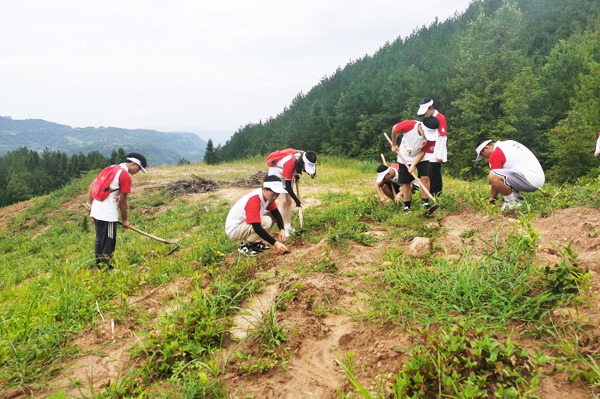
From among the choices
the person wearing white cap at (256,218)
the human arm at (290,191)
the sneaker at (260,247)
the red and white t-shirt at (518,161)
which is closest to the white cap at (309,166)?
the human arm at (290,191)

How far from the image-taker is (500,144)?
496 centimetres

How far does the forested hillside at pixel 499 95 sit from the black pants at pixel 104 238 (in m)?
19.6

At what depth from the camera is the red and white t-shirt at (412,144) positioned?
18.4ft

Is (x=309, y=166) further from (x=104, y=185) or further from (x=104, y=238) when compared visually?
(x=104, y=238)

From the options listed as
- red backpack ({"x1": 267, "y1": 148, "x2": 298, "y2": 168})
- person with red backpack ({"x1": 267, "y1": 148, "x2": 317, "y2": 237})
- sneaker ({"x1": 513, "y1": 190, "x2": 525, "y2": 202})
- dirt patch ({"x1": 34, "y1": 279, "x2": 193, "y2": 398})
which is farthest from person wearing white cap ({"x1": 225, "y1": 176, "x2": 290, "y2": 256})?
sneaker ({"x1": 513, "y1": 190, "x2": 525, "y2": 202})

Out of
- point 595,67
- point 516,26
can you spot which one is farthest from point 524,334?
point 516,26

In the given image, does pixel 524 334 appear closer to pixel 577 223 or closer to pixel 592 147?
pixel 577 223

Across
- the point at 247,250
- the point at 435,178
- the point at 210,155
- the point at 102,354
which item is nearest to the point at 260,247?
the point at 247,250

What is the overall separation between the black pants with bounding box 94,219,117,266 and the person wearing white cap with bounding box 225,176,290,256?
5.38 ft

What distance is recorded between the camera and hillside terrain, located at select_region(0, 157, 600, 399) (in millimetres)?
1887

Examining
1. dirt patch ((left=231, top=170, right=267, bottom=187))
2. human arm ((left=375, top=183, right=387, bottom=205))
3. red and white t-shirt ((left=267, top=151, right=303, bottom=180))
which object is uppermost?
red and white t-shirt ((left=267, top=151, right=303, bottom=180))

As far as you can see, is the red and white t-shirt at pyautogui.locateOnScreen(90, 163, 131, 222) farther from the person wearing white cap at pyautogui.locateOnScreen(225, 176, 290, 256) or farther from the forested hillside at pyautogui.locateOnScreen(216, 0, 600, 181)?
the forested hillside at pyautogui.locateOnScreen(216, 0, 600, 181)

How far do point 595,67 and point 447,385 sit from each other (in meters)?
24.8

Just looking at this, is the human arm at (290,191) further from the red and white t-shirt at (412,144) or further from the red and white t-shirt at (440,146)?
the red and white t-shirt at (440,146)
